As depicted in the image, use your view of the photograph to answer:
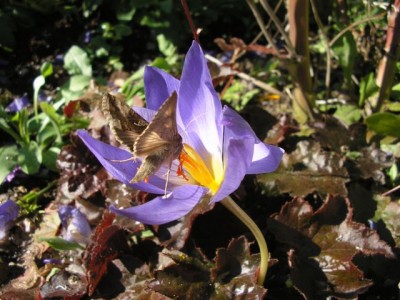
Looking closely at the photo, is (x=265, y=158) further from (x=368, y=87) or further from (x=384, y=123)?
(x=368, y=87)

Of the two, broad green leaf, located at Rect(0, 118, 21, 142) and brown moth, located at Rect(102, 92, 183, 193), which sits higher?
brown moth, located at Rect(102, 92, 183, 193)

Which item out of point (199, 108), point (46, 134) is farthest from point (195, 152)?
point (46, 134)

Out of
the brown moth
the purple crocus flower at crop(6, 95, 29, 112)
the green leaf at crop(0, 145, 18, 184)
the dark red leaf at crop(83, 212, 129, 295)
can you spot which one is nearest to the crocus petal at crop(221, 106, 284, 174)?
the brown moth

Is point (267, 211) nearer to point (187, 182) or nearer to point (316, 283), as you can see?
point (316, 283)

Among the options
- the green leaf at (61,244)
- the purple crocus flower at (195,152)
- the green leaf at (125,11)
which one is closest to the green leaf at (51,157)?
the green leaf at (61,244)

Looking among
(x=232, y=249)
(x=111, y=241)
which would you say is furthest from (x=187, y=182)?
(x=111, y=241)

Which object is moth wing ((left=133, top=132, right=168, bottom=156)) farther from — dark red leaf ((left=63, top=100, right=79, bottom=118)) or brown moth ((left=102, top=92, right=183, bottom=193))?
dark red leaf ((left=63, top=100, right=79, bottom=118))
